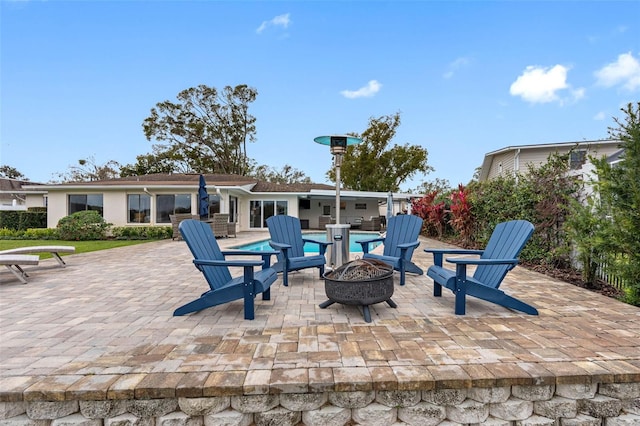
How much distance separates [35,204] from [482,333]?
933 inches

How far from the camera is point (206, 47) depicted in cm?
1465

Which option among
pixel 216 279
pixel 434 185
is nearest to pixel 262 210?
pixel 216 279

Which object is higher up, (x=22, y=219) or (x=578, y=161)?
(x=578, y=161)

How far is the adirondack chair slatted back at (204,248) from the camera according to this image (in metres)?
3.22

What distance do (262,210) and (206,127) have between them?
48.1 feet

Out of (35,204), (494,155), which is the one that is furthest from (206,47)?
(494,155)

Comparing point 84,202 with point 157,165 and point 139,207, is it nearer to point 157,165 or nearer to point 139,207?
point 139,207

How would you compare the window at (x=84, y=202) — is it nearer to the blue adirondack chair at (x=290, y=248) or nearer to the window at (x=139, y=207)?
the window at (x=139, y=207)

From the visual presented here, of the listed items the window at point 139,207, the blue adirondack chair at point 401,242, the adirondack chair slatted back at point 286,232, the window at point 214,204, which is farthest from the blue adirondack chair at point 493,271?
the window at point 139,207

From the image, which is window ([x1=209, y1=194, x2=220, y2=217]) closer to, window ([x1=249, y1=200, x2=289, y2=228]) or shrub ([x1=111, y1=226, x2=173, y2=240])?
shrub ([x1=111, y1=226, x2=173, y2=240])

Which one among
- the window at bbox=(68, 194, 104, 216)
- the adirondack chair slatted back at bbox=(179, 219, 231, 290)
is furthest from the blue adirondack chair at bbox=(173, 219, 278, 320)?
the window at bbox=(68, 194, 104, 216)

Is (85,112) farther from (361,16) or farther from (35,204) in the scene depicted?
(361,16)

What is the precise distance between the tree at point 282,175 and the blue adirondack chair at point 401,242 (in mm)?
28584

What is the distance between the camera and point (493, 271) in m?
3.59
